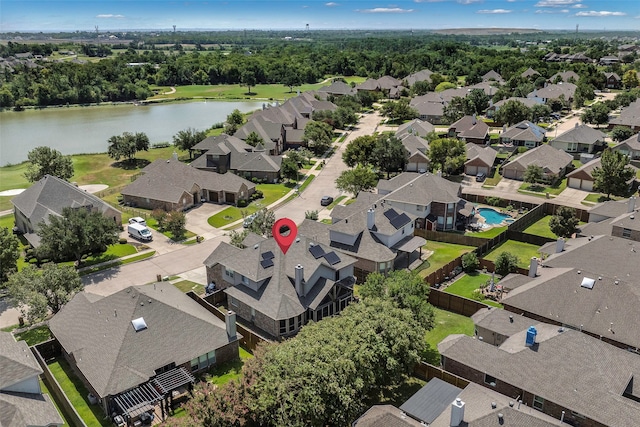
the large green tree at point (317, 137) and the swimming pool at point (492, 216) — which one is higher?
the large green tree at point (317, 137)

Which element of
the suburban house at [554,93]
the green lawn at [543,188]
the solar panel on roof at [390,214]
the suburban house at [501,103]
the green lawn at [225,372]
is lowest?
the green lawn at [225,372]

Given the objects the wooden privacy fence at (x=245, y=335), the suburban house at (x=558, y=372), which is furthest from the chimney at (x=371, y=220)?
the suburban house at (x=558, y=372)

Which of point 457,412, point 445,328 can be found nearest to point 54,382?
point 457,412

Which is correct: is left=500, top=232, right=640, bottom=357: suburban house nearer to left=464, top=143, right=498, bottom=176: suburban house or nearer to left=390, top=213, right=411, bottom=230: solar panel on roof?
left=390, top=213, right=411, bottom=230: solar panel on roof

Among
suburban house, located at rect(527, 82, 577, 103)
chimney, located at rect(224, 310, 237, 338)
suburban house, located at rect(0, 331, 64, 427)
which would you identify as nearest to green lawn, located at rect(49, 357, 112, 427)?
suburban house, located at rect(0, 331, 64, 427)

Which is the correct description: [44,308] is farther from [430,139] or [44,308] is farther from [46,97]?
[46,97]

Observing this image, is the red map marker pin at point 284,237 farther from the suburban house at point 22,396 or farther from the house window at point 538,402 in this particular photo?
the house window at point 538,402

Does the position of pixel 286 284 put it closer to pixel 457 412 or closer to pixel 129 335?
pixel 129 335
